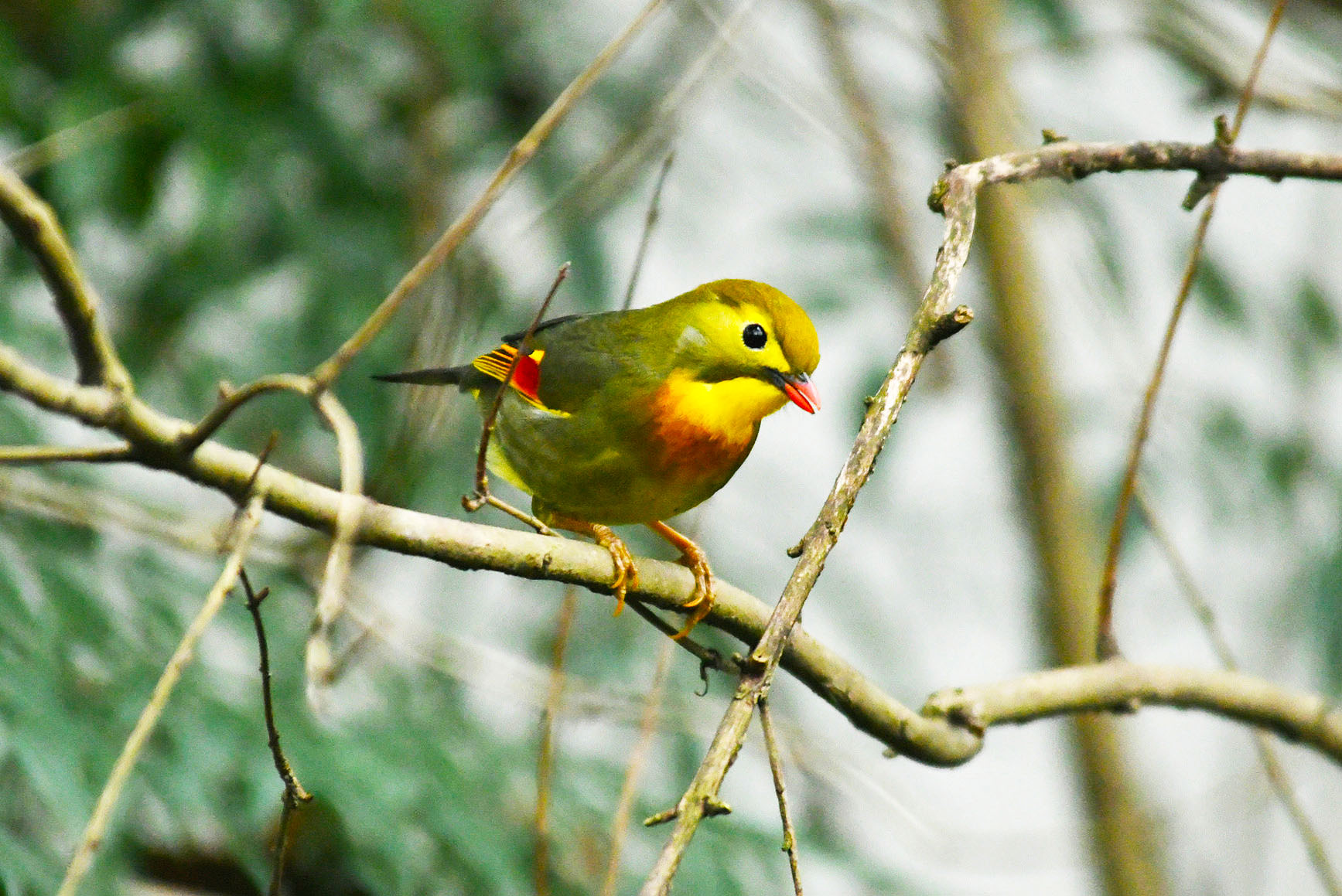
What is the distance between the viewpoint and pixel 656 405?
116 inches

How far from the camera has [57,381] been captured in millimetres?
1505

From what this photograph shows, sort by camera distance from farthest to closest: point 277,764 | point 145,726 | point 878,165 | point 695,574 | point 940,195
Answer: point 878,165 < point 695,574 < point 940,195 < point 277,764 < point 145,726

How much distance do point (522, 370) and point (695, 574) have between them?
919mm

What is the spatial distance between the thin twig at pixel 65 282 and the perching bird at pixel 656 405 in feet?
4.36

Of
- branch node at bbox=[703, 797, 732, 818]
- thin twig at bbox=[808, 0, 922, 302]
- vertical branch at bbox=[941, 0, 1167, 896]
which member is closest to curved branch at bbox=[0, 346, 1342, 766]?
branch node at bbox=[703, 797, 732, 818]

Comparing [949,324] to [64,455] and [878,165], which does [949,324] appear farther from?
[878,165]

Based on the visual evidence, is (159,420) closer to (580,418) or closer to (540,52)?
(580,418)

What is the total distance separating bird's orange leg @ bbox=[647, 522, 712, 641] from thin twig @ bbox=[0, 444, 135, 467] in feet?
3.04

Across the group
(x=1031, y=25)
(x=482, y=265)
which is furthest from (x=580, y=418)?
(x=1031, y=25)

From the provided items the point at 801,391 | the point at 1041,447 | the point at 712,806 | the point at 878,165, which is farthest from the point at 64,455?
the point at 1041,447

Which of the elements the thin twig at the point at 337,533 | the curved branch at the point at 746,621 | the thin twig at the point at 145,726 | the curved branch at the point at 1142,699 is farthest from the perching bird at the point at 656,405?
the thin twig at the point at 145,726

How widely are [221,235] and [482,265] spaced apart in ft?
6.07

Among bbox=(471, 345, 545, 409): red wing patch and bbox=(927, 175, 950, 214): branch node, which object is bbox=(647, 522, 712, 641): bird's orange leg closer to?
bbox=(471, 345, 545, 409): red wing patch

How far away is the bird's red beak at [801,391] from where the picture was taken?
2893 millimetres
